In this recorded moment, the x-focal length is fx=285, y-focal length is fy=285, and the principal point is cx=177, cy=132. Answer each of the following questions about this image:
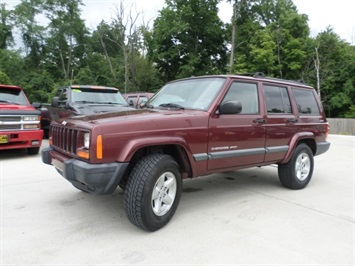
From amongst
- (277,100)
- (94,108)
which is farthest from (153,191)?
(94,108)

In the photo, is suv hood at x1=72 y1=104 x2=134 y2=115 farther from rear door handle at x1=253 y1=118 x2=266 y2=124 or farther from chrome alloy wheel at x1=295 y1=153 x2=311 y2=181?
chrome alloy wheel at x1=295 y1=153 x2=311 y2=181

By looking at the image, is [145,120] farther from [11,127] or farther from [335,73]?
[335,73]

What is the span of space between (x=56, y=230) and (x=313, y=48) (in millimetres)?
33995

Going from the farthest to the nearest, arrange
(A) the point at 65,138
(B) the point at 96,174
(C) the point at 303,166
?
(C) the point at 303,166
(A) the point at 65,138
(B) the point at 96,174

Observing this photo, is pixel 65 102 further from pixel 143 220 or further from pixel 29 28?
pixel 29 28

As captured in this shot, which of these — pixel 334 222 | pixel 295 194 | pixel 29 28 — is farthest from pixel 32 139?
pixel 29 28

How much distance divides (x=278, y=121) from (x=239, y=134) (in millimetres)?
1002

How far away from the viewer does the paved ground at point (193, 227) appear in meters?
2.76

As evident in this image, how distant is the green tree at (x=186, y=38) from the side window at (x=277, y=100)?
2443 cm

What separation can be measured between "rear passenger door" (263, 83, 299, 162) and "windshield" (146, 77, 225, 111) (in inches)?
42.5

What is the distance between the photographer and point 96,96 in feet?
27.6

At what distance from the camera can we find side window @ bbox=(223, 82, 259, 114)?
411cm

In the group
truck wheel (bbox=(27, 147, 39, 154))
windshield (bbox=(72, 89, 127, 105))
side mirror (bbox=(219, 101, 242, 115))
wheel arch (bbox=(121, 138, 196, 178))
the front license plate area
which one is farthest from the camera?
windshield (bbox=(72, 89, 127, 105))

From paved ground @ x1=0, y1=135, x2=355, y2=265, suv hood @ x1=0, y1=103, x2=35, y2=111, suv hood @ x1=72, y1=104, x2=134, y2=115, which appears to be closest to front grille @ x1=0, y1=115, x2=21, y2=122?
suv hood @ x1=0, y1=103, x2=35, y2=111
